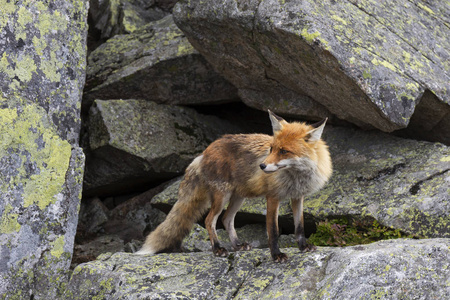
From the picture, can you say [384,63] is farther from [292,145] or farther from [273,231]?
[273,231]

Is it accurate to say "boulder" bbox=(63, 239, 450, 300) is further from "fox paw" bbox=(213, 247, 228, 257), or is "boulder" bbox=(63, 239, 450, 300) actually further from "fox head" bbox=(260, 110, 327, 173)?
"fox head" bbox=(260, 110, 327, 173)

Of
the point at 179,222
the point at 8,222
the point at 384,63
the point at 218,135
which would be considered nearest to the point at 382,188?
the point at 384,63

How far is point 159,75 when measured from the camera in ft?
35.8

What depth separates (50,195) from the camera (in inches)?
281

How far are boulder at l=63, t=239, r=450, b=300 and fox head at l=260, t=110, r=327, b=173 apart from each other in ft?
3.97

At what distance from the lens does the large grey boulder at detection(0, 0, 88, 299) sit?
268 inches

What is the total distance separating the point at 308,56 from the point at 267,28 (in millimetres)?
814

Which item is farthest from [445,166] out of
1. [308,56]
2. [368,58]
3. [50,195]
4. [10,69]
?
[10,69]

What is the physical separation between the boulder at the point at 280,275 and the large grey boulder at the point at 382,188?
1.48m

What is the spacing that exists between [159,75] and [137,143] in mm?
1660

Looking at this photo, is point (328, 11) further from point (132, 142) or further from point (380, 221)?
point (132, 142)

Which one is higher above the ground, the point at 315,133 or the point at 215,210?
the point at 315,133

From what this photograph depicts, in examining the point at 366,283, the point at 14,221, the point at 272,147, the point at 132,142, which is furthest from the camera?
the point at 132,142

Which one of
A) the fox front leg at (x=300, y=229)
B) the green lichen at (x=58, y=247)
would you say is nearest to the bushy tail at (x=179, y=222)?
the green lichen at (x=58, y=247)
